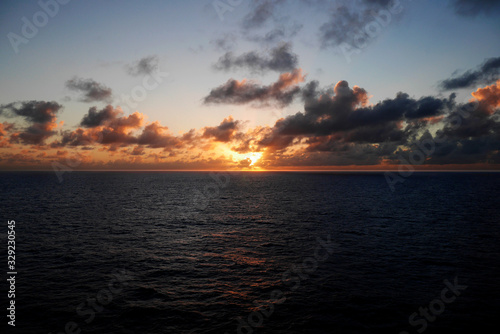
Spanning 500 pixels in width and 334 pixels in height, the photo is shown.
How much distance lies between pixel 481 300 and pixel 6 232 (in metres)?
65.4

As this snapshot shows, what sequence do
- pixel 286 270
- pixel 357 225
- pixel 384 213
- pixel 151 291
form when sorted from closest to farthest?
pixel 151 291, pixel 286 270, pixel 357 225, pixel 384 213

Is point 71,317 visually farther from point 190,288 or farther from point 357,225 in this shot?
point 357,225

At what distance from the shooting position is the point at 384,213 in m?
71.8

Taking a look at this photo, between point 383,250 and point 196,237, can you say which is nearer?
point 383,250

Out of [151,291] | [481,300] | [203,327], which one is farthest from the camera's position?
[151,291]

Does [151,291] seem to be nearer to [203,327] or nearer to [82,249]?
[203,327]

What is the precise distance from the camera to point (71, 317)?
20.7 meters

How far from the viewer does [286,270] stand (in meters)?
30.8

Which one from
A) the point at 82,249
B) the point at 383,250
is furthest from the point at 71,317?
the point at 383,250

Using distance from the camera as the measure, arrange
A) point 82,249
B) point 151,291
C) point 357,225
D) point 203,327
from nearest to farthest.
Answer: point 203,327, point 151,291, point 82,249, point 357,225

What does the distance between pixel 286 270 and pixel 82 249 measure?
92.7 feet

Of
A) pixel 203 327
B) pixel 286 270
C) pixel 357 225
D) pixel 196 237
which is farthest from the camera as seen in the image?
pixel 357 225

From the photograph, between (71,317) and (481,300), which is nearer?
(71,317)

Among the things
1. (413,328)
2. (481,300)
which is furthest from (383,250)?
(413,328)
